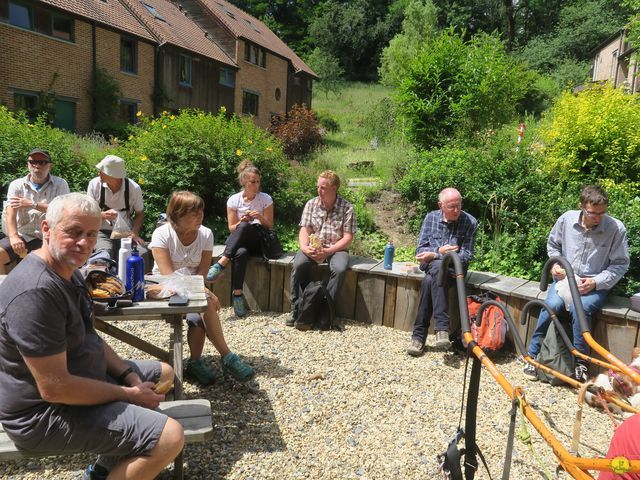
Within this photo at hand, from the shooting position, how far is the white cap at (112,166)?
4633 millimetres

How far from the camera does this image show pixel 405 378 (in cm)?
390

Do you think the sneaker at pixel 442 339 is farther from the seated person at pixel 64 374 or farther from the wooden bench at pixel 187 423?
the seated person at pixel 64 374

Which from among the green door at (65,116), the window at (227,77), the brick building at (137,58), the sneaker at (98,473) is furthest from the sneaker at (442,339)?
the window at (227,77)

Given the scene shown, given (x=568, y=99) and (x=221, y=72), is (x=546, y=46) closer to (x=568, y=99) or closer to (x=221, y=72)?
(x=221, y=72)

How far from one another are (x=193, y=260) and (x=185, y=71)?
64.9 ft

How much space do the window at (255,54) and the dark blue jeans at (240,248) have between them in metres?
22.6

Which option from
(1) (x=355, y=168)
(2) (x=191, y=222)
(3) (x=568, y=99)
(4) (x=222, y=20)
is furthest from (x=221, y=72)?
(2) (x=191, y=222)

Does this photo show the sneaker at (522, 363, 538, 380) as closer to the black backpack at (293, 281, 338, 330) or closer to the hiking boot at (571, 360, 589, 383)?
the hiking boot at (571, 360, 589, 383)

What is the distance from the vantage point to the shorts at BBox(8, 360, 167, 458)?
1.92 metres

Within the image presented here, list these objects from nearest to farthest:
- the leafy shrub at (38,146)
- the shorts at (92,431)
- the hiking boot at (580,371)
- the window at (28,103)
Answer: the shorts at (92,431) < the hiking boot at (580,371) < the leafy shrub at (38,146) < the window at (28,103)

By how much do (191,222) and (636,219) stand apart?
4.05 m

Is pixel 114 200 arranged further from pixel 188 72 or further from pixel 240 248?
pixel 188 72

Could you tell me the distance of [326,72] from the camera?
39.0 metres

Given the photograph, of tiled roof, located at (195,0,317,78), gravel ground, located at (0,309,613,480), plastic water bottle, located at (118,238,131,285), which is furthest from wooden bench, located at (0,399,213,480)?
tiled roof, located at (195,0,317,78)
